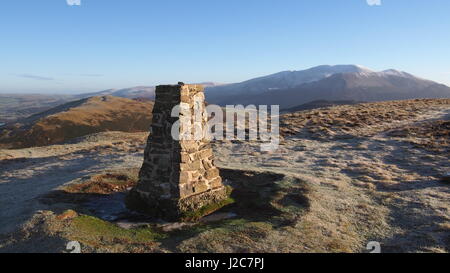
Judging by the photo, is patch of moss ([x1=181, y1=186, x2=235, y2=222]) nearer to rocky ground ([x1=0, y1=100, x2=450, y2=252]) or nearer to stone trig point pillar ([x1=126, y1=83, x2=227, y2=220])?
stone trig point pillar ([x1=126, y1=83, x2=227, y2=220])

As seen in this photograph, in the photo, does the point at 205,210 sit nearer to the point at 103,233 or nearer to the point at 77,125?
the point at 103,233

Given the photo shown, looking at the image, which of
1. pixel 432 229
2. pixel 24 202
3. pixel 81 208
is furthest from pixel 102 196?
pixel 432 229

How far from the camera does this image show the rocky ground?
8.67 metres

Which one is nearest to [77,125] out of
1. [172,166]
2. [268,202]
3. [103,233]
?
[172,166]

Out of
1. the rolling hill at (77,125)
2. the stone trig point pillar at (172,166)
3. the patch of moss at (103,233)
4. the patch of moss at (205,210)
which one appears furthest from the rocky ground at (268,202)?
the rolling hill at (77,125)

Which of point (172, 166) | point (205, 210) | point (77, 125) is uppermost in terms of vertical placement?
Answer: point (172, 166)

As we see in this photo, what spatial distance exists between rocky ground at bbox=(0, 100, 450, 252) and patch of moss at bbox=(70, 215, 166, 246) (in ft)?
0.08

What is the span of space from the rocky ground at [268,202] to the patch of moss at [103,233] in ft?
0.08

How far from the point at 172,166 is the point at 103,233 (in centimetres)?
261

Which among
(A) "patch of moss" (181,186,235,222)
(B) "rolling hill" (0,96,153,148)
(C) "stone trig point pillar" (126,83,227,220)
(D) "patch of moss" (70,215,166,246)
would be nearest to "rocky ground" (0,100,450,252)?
(D) "patch of moss" (70,215,166,246)

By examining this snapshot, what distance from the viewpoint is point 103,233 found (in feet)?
29.4
